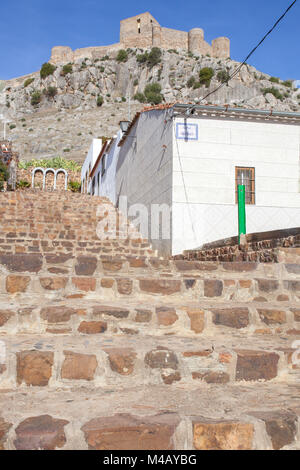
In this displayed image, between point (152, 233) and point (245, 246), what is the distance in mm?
5236

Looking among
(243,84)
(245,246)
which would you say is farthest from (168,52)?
(245,246)

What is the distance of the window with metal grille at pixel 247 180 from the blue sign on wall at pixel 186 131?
4.94 feet

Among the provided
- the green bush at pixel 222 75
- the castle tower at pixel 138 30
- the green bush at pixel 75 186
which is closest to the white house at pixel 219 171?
the green bush at pixel 75 186

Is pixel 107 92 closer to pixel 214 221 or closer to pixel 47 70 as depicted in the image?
pixel 47 70

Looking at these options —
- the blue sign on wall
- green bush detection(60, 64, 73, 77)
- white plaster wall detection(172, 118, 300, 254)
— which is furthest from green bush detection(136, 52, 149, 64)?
the blue sign on wall

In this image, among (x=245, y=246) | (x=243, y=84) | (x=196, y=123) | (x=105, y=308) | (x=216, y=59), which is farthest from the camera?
(x=216, y=59)

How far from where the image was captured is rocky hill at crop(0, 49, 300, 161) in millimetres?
50781

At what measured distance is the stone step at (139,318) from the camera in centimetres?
276

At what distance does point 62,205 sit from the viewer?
12.9 metres

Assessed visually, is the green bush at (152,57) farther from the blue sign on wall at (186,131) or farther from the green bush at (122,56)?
the blue sign on wall at (186,131)

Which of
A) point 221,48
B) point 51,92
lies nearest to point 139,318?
point 51,92

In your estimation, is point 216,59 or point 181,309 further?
point 216,59

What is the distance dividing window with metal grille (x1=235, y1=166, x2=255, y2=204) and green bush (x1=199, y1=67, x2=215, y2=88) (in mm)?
52113

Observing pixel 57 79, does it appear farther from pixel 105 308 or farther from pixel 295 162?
pixel 105 308
